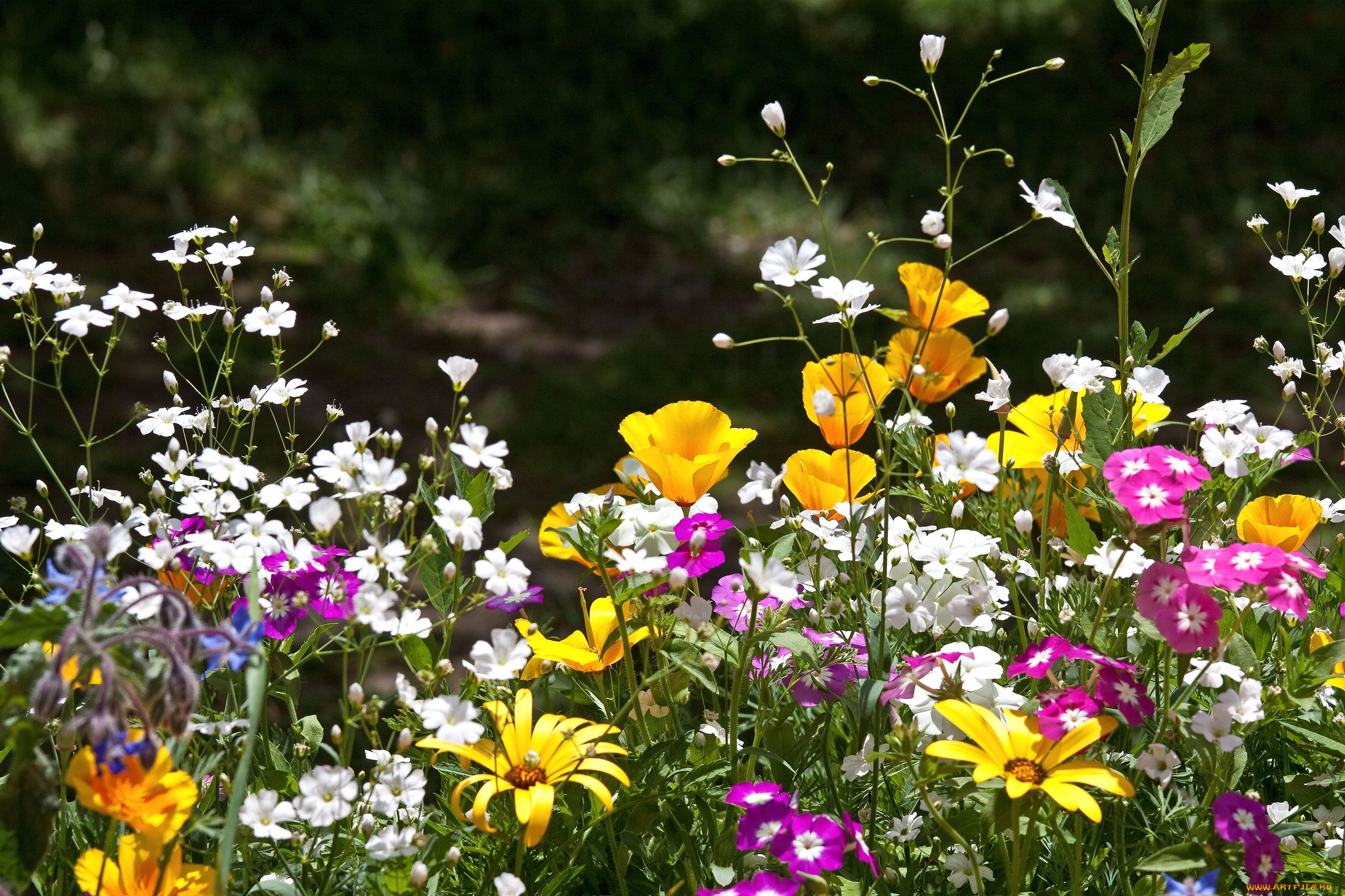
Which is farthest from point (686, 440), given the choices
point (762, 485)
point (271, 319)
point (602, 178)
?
point (602, 178)

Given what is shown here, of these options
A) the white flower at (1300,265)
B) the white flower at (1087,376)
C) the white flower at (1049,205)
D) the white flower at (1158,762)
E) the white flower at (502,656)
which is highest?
the white flower at (1049,205)

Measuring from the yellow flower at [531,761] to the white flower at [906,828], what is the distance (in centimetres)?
28

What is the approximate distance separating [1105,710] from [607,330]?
3.47m

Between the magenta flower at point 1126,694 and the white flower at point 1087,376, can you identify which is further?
the white flower at point 1087,376

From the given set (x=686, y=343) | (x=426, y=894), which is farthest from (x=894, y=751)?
(x=686, y=343)

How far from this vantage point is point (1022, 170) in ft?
17.1

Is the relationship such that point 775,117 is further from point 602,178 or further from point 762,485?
point 602,178

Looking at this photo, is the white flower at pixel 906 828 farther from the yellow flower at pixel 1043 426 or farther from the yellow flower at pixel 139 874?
the yellow flower at pixel 139 874

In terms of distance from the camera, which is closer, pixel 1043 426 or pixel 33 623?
pixel 33 623

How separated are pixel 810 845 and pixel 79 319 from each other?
0.86 m

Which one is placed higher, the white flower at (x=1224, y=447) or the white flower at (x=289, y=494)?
the white flower at (x=289, y=494)

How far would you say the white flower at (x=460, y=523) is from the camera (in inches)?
43.3

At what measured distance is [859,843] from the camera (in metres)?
1.12

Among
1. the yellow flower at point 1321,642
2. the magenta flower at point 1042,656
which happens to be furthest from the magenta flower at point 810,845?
the yellow flower at point 1321,642
